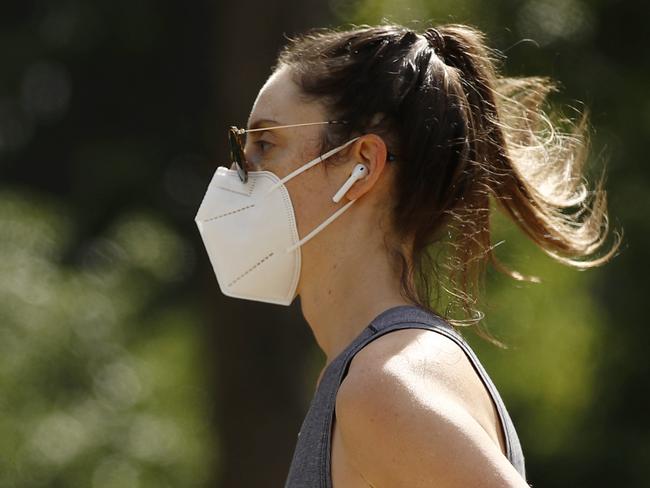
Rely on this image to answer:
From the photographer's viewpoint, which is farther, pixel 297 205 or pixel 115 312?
pixel 115 312

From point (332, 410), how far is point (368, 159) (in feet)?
1.71

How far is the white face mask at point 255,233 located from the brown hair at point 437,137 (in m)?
0.10

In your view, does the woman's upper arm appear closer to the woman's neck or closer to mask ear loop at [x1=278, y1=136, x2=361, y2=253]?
the woman's neck

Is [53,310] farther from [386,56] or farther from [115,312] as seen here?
[386,56]

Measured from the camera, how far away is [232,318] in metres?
5.18

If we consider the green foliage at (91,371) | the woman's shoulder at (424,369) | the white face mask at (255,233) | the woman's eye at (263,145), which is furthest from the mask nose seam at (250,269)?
the green foliage at (91,371)

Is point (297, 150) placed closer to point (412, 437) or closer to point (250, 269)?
point (250, 269)

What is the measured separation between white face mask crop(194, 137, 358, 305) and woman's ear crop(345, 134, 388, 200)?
0.07ft

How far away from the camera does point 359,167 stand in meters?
2.26

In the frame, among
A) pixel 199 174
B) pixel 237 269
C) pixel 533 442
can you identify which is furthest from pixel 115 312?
pixel 237 269

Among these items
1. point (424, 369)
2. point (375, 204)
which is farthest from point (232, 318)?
point (424, 369)

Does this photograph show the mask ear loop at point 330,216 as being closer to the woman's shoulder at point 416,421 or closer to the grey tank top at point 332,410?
the grey tank top at point 332,410

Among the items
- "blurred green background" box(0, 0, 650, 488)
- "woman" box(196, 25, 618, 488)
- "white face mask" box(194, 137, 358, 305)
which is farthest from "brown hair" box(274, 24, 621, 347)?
"blurred green background" box(0, 0, 650, 488)

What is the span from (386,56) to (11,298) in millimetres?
4235
